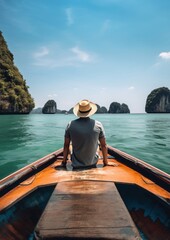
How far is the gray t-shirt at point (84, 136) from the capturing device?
2568mm

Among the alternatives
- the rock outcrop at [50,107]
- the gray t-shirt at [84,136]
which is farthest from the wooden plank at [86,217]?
the rock outcrop at [50,107]

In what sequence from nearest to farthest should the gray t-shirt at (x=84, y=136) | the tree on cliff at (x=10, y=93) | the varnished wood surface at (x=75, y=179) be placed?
the varnished wood surface at (x=75, y=179) → the gray t-shirt at (x=84, y=136) → the tree on cliff at (x=10, y=93)

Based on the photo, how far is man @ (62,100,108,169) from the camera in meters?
2.57

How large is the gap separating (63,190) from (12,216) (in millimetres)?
941

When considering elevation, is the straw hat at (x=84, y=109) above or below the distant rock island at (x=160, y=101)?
below

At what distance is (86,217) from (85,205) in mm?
187

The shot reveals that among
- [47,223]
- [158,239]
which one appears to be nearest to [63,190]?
[47,223]

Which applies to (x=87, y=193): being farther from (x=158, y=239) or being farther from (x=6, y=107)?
(x=6, y=107)

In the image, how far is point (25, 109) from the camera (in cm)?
5834

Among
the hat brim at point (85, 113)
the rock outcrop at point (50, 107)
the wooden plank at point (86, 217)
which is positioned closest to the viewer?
the wooden plank at point (86, 217)

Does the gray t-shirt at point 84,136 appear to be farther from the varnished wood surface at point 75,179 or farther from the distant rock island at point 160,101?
the distant rock island at point 160,101

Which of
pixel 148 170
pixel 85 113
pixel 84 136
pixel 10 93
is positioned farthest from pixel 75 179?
pixel 10 93

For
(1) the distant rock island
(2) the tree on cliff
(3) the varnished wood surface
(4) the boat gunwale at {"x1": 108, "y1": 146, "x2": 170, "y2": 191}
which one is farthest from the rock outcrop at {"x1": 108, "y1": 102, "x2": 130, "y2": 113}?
(3) the varnished wood surface

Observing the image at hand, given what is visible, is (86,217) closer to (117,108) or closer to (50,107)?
(50,107)
